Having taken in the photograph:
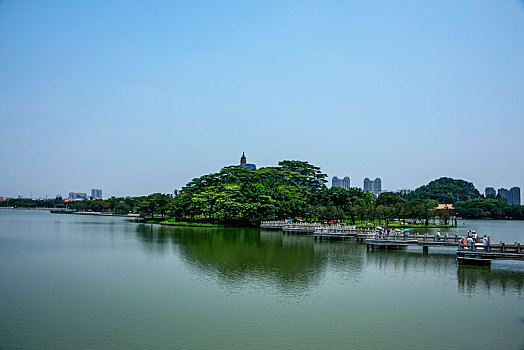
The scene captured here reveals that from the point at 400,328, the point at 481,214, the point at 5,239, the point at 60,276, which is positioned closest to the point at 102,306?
the point at 60,276

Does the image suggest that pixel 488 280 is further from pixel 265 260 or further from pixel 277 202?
pixel 277 202

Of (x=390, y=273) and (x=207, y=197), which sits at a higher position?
(x=207, y=197)

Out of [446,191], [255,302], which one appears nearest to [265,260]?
[255,302]

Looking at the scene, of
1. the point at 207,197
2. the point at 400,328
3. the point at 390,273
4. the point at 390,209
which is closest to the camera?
the point at 400,328

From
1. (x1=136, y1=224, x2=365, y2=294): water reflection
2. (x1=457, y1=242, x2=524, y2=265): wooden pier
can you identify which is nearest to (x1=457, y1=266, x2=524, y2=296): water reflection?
(x1=457, y1=242, x2=524, y2=265): wooden pier

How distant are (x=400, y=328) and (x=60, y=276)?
17.0m

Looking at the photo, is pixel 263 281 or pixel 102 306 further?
pixel 263 281

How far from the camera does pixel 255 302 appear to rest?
1767cm

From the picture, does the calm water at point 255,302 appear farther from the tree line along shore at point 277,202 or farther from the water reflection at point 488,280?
the tree line along shore at point 277,202

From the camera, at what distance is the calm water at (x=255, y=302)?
1355cm

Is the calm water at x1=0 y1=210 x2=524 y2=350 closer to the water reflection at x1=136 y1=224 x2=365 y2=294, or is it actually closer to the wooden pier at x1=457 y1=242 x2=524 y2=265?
the water reflection at x1=136 y1=224 x2=365 y2=294

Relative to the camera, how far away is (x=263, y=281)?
21.7 m

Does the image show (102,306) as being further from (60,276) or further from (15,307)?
(60,276)

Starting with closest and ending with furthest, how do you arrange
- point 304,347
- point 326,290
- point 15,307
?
point 304,347 → point 15,307 → point 326,290
